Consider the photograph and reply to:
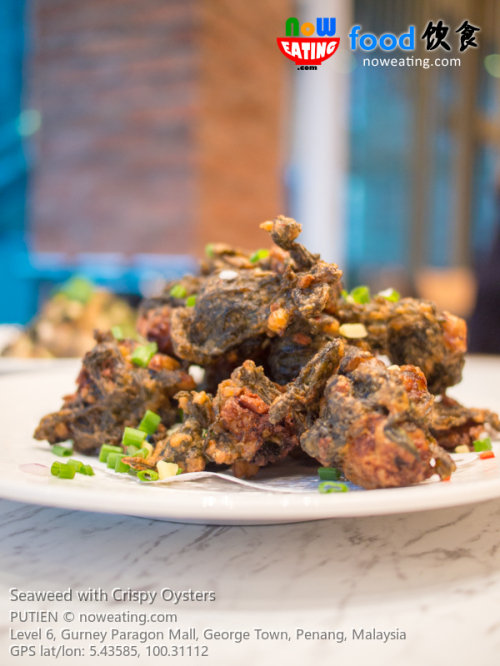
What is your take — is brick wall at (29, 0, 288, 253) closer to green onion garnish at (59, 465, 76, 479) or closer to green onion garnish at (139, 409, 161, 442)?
green onion garnish at (139, 409, 161, 442)

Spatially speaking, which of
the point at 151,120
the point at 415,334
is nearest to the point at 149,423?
the point at 415,334

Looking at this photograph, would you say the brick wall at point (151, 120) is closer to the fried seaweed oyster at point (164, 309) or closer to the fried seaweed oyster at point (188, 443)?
the fried seaweed oyster at point (164, 309)

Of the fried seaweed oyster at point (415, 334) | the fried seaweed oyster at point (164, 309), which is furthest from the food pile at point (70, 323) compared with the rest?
the fried seaweed oyster at point (415, 334)

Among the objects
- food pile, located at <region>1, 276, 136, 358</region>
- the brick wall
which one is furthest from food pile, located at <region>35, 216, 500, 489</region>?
the brick wall

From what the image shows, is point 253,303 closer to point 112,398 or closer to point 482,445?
point 112,398

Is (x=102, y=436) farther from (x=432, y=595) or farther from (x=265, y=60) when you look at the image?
(x=265, y=60)

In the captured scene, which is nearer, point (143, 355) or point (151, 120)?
point (143, 355)
